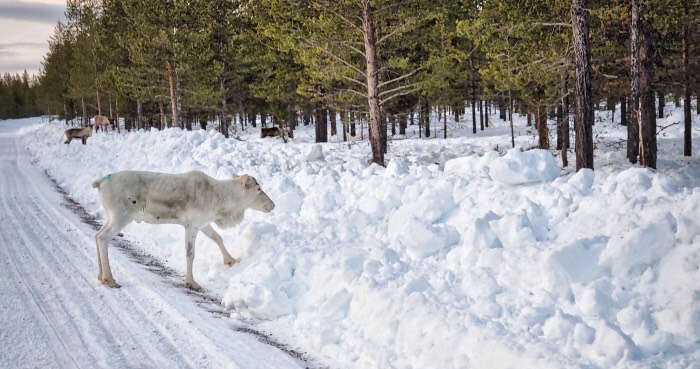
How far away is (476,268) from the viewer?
17.7 ft

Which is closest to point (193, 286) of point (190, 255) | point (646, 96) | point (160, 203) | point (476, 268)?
point (190, 255)

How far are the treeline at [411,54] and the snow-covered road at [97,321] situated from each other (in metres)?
9.57

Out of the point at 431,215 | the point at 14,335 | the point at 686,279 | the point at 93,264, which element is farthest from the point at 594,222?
the point at 93,264

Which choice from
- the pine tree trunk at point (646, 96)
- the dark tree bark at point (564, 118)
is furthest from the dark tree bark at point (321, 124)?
the pine tree trunk at point (646, 96)

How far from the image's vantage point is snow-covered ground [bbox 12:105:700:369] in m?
4.18

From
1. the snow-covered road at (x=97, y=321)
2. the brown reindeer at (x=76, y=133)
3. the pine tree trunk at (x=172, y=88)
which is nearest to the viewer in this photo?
the snow-covered road at (x=97, y=321)

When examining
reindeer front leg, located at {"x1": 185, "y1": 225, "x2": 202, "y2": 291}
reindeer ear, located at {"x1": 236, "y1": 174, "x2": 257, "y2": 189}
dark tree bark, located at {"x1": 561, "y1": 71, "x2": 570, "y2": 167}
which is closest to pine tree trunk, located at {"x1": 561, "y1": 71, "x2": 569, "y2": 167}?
dark tree bark, located at {"x1": 561, "y1": 71, "x2": 570, "y2": 167}

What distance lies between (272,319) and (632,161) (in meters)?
18.8

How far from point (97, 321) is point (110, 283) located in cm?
128

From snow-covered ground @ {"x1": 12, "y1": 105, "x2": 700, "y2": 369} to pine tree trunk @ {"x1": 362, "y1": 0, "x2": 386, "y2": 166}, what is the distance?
23.3 feet

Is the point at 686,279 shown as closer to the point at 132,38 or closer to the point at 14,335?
the point at 14,335

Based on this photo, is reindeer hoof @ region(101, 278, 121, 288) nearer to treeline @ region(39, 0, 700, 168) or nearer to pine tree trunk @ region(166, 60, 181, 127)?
treeline @ region(39, 0, 700, 168)

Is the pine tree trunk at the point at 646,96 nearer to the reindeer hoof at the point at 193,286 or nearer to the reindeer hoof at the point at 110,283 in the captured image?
the reindeer hoof at the point at 193,286

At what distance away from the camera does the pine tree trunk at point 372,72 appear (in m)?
15.1
